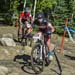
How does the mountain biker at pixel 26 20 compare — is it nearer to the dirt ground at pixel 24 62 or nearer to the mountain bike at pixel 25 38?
the mountain bike at pixel 25 38

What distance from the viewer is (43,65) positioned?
30.8ft

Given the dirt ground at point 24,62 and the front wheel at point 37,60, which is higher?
the front wheel at point 37,60

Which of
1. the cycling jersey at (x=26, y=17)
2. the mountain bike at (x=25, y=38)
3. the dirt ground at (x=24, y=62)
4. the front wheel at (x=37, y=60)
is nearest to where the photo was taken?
the front wheel at (x=37, y=60)

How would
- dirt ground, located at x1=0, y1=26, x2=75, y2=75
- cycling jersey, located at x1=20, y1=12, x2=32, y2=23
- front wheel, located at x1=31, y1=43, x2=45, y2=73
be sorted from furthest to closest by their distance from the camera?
cycling jersey, located at x1=20, y1=12, x2=32, y2=23, dirt ground, located at x1=0, y1=26, x2=75, y2=75, front wheel, located at x1=31, y1=43, x2=45, y2=73

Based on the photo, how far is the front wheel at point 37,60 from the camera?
919 cm

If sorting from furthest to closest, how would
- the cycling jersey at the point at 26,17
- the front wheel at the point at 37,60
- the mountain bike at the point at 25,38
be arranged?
1. the cycling jersey at the point at 26,17
2. the mountain bike at the point at 25,38
3. the front wheel at the point at 37,60

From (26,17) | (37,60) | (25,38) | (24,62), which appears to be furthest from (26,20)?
(37,60)

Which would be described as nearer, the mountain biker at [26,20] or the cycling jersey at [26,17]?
the mountain biker at [26,20]

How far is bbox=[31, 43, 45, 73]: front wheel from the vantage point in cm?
919

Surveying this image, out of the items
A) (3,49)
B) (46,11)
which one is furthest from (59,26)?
(3,49)

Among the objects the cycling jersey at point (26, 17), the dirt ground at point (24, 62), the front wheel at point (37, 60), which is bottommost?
the dirt ground at point (24, 62)

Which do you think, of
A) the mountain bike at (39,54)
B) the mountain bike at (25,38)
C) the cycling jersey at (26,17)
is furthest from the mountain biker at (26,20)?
the mountain bike at (39,54)

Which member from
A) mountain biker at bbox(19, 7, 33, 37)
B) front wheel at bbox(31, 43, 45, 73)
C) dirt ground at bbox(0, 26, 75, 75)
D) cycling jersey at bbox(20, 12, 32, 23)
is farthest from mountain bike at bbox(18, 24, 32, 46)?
front wheel at bbox(31, 43, 45, 73)

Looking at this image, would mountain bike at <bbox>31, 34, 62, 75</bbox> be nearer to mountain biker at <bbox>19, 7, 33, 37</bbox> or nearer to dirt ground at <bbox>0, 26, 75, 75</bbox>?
dirt ground at <bbox>0, 26, 75, 75</bbox>
